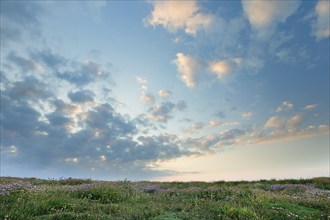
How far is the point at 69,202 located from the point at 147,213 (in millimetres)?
3578

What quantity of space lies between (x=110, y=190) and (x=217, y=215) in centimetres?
738

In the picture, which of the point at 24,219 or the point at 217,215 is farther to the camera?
the point at 217,215

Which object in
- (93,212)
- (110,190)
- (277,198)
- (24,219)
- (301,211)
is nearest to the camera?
(24,219)

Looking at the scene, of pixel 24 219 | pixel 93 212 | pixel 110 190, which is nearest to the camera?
pixel 24 219

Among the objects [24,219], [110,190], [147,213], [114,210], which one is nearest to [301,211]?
[147,213]

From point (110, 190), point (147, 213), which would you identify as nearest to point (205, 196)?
point (110, 190)

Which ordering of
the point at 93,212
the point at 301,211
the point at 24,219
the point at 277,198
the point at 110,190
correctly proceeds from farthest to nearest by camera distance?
the point at 110,190 → the point at 277,198 → the point at 301,211 → the point at 93,212 → the point at 24,219

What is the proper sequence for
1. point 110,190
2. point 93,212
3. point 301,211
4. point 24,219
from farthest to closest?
1. point 110,190
2. point 301,211
3. point 93,212
4. point 24,219

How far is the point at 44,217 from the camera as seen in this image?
37.3 ft

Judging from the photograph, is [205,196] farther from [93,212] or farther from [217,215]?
[93,212]

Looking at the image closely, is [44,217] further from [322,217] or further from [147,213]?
[322,217]

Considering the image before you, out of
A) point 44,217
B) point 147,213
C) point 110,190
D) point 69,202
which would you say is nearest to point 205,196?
point 110,190

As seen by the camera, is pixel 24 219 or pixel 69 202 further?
pixel 69 202

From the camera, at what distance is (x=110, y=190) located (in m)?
18.2
